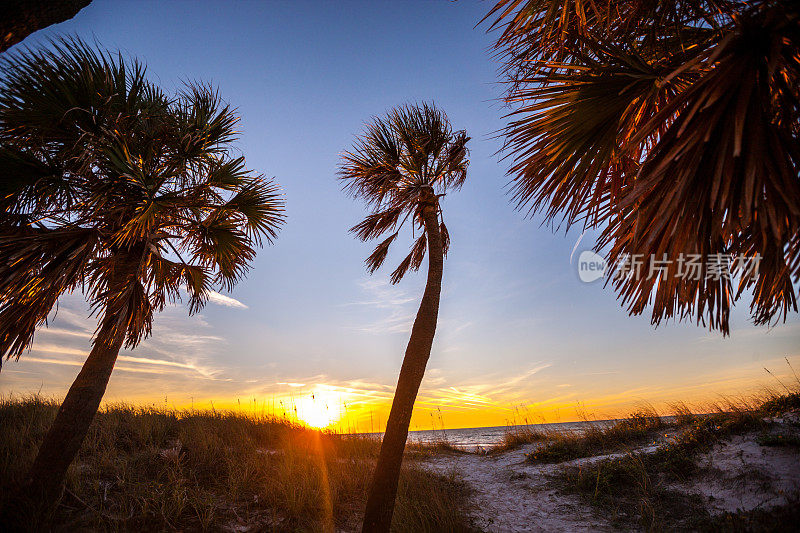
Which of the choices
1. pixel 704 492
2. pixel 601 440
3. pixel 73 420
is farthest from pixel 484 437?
pixel 73 420

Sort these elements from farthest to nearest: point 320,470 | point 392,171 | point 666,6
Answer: point 320,470 < point 392,171 < point 666,6

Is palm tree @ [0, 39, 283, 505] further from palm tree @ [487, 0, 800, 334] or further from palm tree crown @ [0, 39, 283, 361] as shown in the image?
palm tree @ [487, 0, 800, 334]

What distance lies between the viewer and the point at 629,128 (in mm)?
3113

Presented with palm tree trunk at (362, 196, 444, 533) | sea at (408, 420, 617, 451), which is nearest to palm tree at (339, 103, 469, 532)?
palm tree trunk at (362, 196, 444, 533)

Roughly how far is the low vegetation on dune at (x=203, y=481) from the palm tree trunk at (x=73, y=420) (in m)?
0.22

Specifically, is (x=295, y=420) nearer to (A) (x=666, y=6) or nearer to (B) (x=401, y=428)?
(B) (x=401, y=428)

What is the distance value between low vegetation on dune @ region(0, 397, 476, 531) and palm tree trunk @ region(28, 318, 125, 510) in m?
0.22

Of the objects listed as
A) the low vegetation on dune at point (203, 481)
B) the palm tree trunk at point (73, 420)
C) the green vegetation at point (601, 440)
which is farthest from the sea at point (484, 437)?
the palm tree trunk at point (73, 420)

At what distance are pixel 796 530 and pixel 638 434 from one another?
5482 mm

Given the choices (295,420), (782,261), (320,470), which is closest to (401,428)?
(320,470)

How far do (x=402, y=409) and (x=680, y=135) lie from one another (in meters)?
3.73

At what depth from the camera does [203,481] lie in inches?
204

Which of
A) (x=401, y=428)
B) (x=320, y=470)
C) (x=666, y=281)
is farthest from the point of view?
(x=320, y=470)

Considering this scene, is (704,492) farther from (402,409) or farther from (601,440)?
(402,409)
